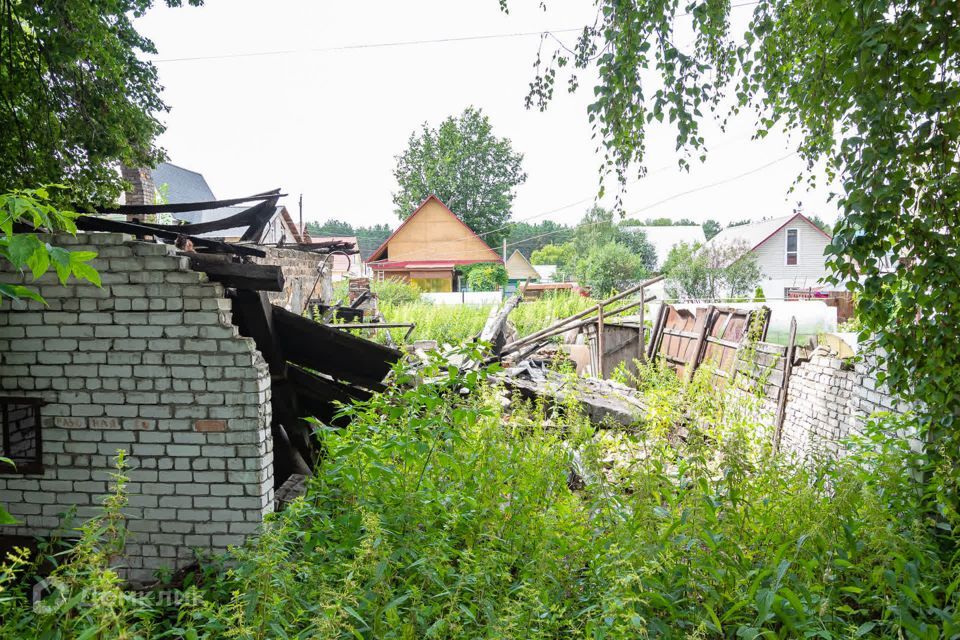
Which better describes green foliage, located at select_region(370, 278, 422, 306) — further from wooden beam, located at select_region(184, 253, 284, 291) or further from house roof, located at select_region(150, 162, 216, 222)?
wooden beam, located at select_region(184, 253, 284, 291)

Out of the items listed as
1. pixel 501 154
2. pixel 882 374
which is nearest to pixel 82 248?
pixel 882 374

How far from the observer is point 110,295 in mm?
3986

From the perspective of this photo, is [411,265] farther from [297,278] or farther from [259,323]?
[259,323]

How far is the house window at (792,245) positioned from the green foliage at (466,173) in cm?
1921

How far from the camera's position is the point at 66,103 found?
5148 mm

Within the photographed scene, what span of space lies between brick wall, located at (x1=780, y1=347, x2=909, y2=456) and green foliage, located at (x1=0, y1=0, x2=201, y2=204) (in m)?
6.67

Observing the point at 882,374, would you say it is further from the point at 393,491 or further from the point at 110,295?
the point at 110,295

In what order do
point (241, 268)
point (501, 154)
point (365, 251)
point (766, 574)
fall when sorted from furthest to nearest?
point (365, 251) < point (501, 154) < point (241, 268) < point (766, 574)

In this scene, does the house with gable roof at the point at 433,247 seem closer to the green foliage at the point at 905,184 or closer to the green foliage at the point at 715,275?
the green foliage at the point at 715,275

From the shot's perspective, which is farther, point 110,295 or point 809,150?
point 809,150

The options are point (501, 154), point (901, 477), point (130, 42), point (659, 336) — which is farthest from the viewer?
point (501, 154)

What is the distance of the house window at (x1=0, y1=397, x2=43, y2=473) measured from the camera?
4.10m

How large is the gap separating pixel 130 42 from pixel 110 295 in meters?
4.13

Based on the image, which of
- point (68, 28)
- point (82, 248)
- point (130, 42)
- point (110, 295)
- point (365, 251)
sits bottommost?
point (110, 295)
